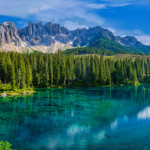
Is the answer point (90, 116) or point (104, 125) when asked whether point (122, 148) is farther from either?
point (90, 116)

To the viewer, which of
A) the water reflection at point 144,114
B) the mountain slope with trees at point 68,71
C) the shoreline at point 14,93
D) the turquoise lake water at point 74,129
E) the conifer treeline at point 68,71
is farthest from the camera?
the mountain slope with trees at point 68,71

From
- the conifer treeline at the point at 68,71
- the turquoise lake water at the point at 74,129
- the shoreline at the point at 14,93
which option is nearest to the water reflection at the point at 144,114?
the turquoise lake water at the point at 74,129

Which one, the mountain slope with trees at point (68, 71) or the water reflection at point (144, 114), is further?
the mountain slope with trees at point (68, 71)

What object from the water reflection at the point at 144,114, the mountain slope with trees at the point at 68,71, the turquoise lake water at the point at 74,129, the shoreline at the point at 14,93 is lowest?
the water reflection at the point at 144,114

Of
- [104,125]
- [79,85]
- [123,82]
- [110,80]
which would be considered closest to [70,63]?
[79,85]

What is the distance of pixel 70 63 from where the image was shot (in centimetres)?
12144

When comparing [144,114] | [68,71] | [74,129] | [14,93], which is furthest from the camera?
[68,71]

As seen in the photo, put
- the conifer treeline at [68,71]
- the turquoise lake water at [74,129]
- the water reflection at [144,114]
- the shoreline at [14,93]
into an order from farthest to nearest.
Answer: the conifer treeline at [68,71] → the shoreline at [14,93] → the water reflection at [144,114] → the turquoise lake water at [74,129]

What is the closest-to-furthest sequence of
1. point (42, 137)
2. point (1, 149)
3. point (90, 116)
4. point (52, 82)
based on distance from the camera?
point (1, 149), point (42, 137), point (90, 116), point (52, 82)

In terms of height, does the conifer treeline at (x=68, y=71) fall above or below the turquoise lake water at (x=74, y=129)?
above

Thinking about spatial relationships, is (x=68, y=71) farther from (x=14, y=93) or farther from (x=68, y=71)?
(x=14, y=93)

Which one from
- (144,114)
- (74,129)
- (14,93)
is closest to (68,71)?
(14,93)

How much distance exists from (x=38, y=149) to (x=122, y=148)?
11710 mm

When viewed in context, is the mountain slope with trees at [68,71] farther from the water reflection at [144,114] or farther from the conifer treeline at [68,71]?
the water reflection at [144,114]
